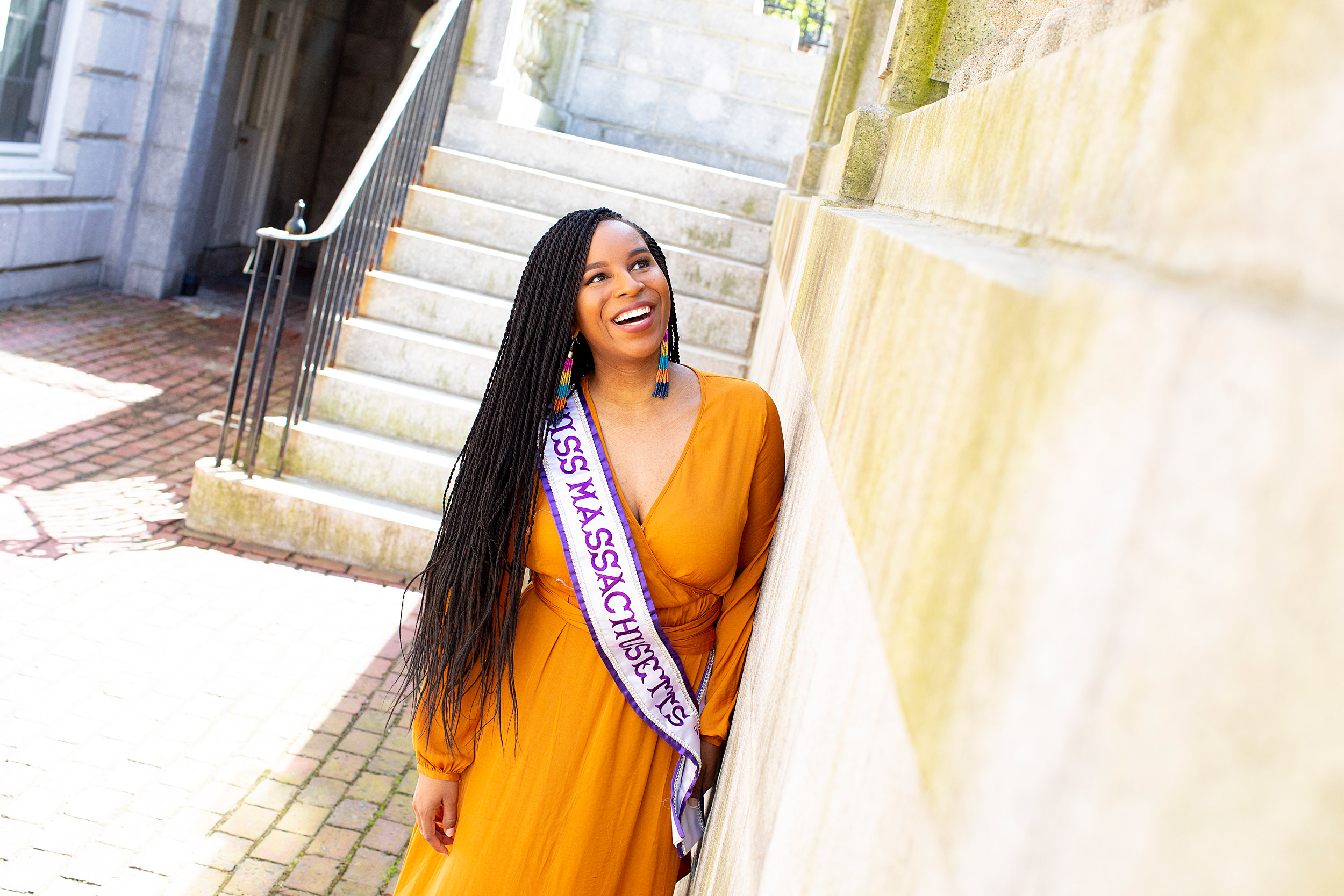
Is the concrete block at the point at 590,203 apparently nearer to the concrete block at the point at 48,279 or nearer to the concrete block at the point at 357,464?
the concrete block at the point at 357,464

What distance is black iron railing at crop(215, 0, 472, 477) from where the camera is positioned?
200 inches

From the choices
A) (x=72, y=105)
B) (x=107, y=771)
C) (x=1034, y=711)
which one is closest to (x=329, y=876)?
(x=107, y=771)

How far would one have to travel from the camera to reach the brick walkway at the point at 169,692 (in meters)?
3.06

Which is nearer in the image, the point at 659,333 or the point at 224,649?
the point at 659,333

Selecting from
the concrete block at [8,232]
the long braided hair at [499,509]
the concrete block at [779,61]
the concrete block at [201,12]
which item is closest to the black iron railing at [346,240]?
the concrete block at [8,232]

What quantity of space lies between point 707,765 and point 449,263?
4.96 m

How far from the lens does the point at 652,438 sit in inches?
81.6

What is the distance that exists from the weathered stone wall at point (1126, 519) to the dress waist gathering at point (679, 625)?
1169 millimetres

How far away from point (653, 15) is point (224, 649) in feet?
22.5

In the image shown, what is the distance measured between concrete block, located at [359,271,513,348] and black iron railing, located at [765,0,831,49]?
8084 mm

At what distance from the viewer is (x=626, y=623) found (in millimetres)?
1982

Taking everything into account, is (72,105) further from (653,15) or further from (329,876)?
(329,876)

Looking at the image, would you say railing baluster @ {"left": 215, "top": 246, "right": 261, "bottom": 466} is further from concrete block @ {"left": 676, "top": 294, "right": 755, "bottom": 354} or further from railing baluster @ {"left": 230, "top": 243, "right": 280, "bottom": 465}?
concrete block @ {"left": 676, "top": 294, "right": 755, "bottom": 354}

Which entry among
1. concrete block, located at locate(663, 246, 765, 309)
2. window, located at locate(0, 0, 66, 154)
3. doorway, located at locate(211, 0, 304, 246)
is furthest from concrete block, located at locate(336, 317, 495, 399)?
doorway, located at locate(211, 0, 304, 246)
